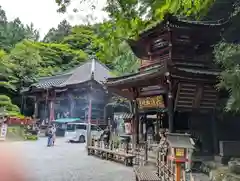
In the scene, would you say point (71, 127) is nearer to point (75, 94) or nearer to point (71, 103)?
point (71, 103)

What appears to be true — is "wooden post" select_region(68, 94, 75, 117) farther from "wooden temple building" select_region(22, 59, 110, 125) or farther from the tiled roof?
the tiled roof

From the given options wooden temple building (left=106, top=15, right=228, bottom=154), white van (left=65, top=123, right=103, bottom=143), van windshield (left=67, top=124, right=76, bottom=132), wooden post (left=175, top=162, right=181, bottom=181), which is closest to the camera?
wooden post (left=175, top=162, right=181, bottom=181)

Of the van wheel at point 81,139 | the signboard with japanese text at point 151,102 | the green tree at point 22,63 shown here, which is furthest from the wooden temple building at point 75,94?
the signboard with japanese text at point 151,102

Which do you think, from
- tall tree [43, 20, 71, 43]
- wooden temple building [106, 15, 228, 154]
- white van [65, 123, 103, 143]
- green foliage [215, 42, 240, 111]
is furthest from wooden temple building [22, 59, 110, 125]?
tall tree [43, 20, 71, 43]

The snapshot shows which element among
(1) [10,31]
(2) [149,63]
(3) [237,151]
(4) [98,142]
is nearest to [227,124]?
(3) [237,151]

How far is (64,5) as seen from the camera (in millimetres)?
5973

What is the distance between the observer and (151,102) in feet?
49.9

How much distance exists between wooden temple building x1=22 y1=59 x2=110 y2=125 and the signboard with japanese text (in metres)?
14.7

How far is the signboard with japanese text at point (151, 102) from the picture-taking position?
47.8 feet

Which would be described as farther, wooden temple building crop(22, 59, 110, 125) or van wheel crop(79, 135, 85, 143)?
wooden temple building crop(22, 59, 110, 125)

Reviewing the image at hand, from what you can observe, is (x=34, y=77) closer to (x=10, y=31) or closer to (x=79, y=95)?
(x=79, y=95)

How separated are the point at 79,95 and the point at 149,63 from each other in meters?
18.1

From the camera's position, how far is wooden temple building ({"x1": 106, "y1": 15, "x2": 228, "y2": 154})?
41.4 feet

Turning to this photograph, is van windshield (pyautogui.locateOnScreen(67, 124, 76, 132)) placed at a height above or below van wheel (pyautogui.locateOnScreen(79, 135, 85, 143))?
above
